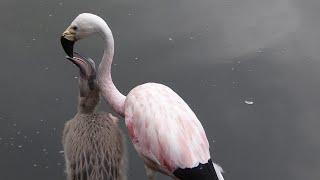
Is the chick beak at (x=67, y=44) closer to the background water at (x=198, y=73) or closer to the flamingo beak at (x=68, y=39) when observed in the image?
the flamingo beak at (x=68, y=39)

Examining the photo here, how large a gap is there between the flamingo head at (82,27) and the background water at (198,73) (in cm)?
64

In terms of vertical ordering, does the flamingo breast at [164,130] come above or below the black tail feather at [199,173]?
above

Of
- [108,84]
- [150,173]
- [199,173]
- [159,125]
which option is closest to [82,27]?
[108,84]

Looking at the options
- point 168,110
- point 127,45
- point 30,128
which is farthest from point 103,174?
point 127,45

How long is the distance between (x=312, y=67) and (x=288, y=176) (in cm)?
129

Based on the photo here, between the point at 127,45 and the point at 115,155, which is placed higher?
the point at 127,45

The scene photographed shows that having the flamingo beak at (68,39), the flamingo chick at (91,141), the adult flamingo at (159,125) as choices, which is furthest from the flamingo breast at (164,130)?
the flamingo beak at (68,39)

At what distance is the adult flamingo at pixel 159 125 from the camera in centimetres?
374

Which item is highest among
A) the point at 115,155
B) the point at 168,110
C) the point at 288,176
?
the point at 168,110

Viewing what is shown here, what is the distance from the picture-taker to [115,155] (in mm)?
4020

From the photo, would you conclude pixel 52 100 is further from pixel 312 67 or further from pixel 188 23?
pixel 312 67

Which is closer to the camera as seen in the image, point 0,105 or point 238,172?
point 238,172

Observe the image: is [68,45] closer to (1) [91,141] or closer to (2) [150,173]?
(1) [91,141]

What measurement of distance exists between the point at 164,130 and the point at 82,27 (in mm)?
923
